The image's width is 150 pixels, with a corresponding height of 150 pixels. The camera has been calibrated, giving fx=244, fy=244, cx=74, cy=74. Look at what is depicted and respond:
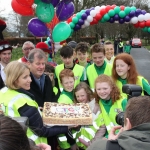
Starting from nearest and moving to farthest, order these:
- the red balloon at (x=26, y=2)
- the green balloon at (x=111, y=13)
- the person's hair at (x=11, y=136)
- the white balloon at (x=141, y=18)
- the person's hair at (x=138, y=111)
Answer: the person's hair at (x=11, y=136) < the person's hair at (x=138, y=111) < the red balloon at (x=26, y=2) < the white balloon at (x=141, y=18) < the green balloon at (x=111, y=13)

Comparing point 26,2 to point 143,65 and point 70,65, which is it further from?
point 143,65

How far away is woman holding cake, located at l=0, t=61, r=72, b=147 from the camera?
219 centimetres

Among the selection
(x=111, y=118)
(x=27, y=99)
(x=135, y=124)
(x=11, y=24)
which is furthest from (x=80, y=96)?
(x=11, y=24)

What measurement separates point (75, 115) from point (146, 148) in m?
1.33

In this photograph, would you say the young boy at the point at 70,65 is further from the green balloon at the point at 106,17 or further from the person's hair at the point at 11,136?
the green balloon at the point at 106,17

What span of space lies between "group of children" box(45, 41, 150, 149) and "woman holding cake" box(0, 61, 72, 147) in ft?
1.77

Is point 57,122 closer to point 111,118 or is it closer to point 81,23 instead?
point 111,118

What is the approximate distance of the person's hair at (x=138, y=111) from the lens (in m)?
1.46

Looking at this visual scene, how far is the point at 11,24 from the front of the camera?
4612cm

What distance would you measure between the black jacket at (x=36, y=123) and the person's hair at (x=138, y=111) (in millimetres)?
990

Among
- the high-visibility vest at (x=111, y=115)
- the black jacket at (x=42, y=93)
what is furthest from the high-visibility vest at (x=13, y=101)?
the high-visibility vest at (x=111, y=115)

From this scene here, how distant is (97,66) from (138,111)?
103 inches

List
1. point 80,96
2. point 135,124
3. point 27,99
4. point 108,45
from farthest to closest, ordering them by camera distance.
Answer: point 108,45
point 80,96
point 27,99
point 135,124

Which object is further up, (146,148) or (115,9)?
(115,9)
